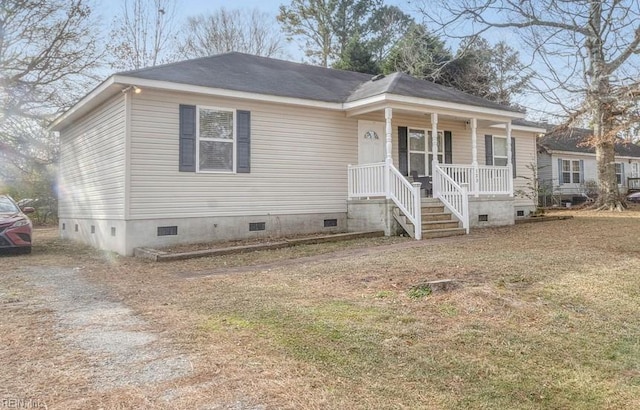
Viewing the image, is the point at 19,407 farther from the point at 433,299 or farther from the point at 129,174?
the point at 129,174

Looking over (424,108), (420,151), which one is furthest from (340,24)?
(424,108)

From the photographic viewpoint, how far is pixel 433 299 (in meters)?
4.58

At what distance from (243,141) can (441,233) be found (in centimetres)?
492

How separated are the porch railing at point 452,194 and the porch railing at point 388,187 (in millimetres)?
1248

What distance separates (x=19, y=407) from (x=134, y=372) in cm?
64

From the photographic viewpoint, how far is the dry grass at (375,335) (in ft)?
8.53

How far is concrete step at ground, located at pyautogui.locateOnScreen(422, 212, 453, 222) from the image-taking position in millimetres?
10609

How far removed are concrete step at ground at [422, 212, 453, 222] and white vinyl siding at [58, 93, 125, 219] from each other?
660 centimetres

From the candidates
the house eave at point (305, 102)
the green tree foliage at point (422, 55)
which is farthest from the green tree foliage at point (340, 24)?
the house eave at point (305, 102)

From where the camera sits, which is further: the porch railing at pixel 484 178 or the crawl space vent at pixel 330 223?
the porch railing at pixel 484 178

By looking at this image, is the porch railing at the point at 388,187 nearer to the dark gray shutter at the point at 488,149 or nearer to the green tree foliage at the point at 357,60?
the dark gray shutter at the point at 488,149

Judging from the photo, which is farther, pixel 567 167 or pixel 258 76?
pixel 567 167

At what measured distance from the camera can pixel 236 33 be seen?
94.3 feet

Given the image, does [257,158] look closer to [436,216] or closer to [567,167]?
[436,216]
